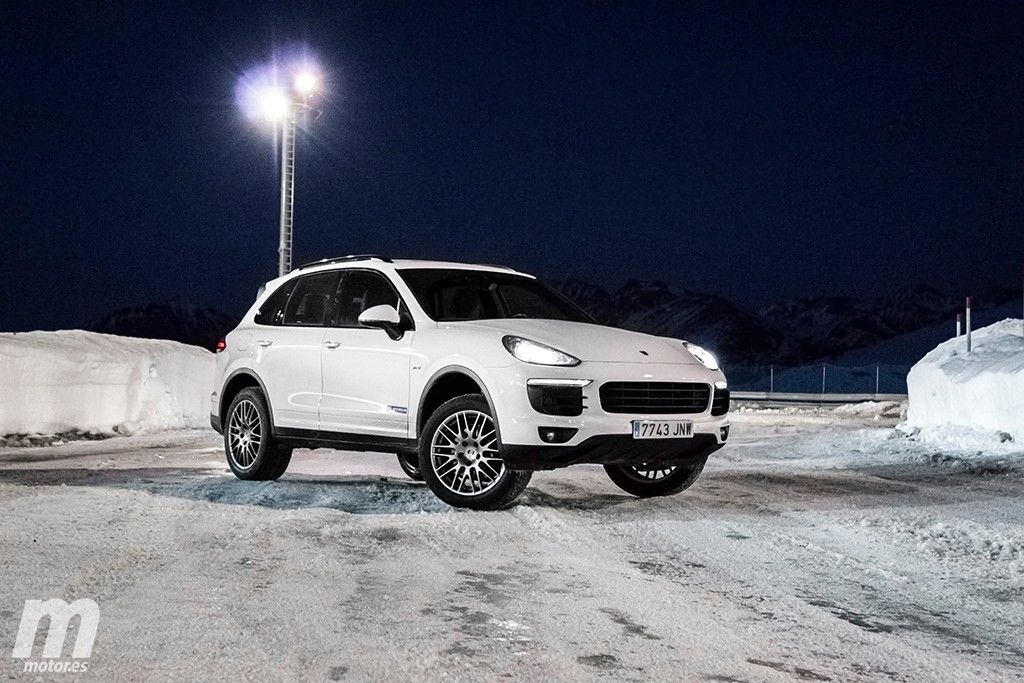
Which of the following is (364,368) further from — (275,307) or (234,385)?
(234,385)

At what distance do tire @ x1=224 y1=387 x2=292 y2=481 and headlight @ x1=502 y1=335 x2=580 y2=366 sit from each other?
2.86 metres

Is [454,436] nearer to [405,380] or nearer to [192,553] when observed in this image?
[405,380]

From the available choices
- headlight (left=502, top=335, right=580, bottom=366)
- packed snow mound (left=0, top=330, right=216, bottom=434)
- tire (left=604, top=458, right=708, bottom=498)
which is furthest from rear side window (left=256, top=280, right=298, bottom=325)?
packed snow mound (left=0, top=330, right=216, bottom=434)

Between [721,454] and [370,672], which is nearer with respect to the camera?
[370,672]

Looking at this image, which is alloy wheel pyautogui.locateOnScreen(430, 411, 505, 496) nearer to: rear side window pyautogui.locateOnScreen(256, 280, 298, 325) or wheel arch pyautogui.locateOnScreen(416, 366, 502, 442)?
wheel arch pyautogui.locateOnScreen(416, 366, 502, 442)

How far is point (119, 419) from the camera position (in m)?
17.3

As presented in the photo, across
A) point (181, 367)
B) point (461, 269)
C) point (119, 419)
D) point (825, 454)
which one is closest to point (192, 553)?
point (461, 269)

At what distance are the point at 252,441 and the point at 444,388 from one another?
2.49m

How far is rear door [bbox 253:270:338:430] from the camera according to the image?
9.09 m

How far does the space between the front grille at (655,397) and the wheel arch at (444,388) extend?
89cm

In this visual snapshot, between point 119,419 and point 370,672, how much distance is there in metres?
14.5

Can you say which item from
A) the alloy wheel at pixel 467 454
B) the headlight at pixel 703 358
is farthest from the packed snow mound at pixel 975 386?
the alloy wheel at pixel 467 454

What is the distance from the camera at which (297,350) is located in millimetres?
9266
